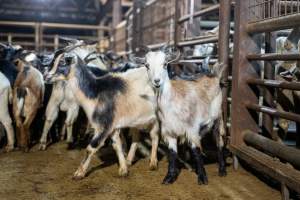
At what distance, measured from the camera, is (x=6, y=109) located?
6.29 m

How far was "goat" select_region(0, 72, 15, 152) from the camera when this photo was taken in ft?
20.4

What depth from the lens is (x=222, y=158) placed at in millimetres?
5219

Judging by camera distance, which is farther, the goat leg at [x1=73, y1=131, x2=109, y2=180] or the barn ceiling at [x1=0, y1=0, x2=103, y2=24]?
the barn ceiling at [x1=0, y1=0, x2=103, y2=24]

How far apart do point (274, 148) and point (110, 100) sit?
1968 mm

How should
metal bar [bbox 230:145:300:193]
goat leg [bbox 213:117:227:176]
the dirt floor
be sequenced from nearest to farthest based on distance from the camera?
metal bar [bbox 230:145:300:193] < the dirt floor < goat leg [bbox 213:117:227:176]

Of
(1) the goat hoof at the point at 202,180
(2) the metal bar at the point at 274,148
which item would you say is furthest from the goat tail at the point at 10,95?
(2) the metal bar at the point at 274,148

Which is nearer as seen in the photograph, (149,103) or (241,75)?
(241,75)

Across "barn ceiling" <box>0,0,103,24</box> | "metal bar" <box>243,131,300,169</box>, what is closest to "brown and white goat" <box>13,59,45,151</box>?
"metal bar" <box>243,131,300,169</box>

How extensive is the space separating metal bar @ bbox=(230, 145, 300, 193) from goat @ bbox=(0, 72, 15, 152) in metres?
3.17

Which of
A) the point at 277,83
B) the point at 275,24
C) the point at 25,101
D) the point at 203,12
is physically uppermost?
the point at 203,12

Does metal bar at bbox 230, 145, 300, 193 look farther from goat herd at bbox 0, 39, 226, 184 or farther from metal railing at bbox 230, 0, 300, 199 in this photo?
goat herd at bbox 0, 39, 226, 184

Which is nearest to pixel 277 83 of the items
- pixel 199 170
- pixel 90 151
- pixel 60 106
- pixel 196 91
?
pixel 196 91

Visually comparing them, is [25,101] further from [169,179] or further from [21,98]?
[169,179]

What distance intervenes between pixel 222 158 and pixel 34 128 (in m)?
3.57
